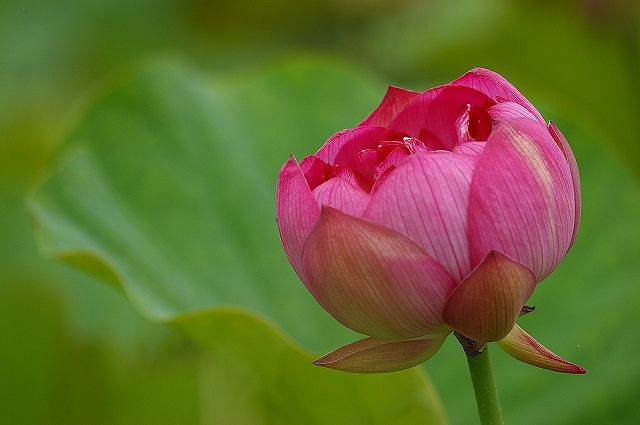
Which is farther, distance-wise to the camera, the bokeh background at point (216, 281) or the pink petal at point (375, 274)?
the bokeh background at point (216, 281)

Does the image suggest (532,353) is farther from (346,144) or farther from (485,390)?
(346,144)

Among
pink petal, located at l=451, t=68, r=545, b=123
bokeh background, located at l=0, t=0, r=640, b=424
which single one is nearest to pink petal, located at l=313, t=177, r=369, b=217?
pink petal, located at l=451, t=68, r=545, b=123

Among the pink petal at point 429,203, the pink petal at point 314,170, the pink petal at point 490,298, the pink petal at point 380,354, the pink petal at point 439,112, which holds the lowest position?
the pink petal at point 380,354

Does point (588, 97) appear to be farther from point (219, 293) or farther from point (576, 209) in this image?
point (576, 209)

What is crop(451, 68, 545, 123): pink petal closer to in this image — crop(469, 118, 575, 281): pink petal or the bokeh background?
crop(469, 118, 575, 281): pink petal

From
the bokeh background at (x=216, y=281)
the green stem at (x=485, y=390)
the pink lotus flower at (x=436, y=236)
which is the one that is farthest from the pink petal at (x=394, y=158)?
the bokeh background at (x=216, y=281)

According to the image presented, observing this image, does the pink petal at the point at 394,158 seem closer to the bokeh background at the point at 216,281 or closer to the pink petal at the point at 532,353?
the pink petal at the point at 532,353

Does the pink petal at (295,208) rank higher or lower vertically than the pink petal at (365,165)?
lower

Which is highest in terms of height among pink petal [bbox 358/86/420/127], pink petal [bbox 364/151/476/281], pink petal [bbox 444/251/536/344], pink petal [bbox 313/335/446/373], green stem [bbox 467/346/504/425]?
pink petal [bbox 358/86/420/127]

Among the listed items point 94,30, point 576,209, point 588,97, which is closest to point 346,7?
point 588,97
